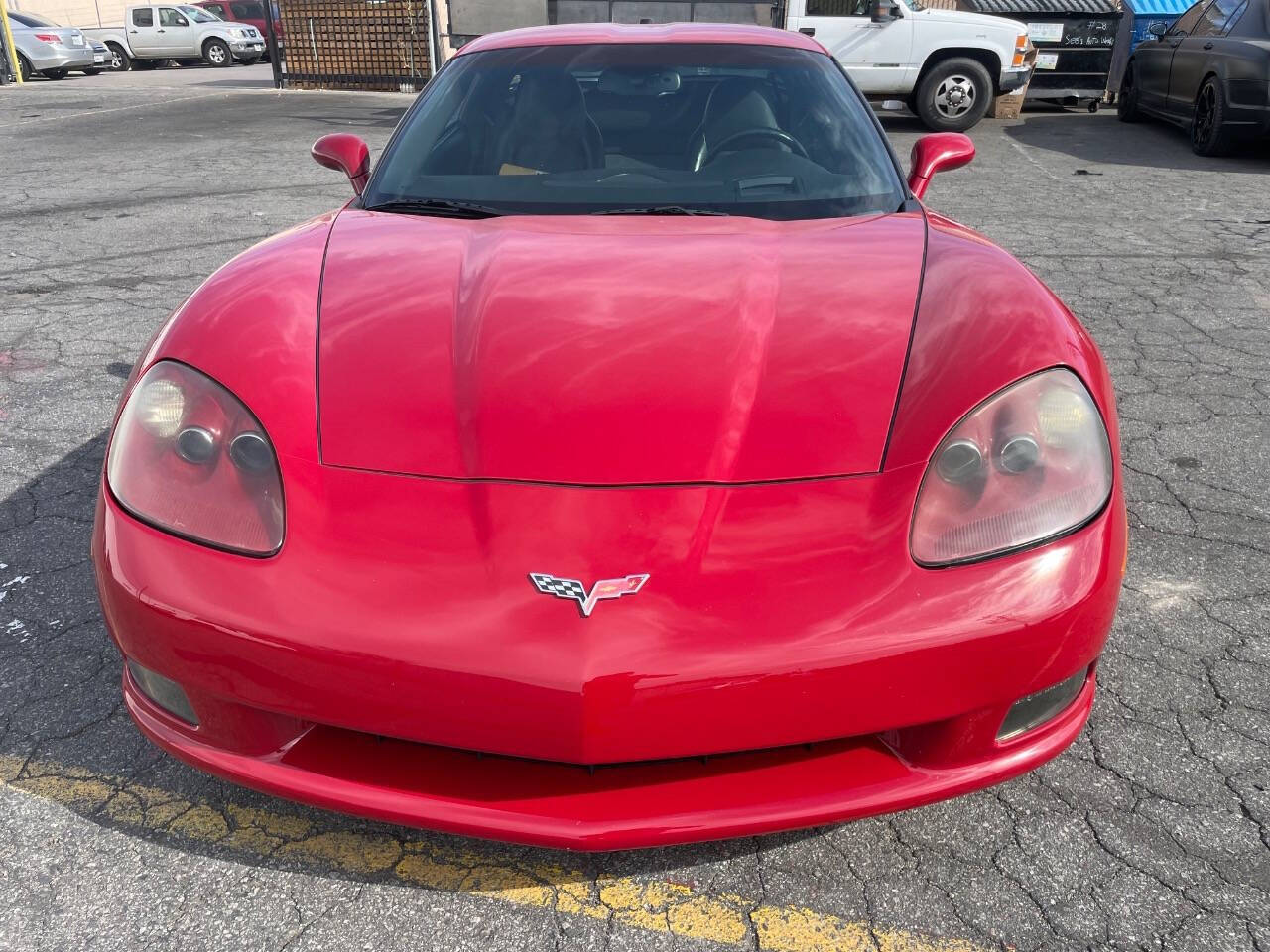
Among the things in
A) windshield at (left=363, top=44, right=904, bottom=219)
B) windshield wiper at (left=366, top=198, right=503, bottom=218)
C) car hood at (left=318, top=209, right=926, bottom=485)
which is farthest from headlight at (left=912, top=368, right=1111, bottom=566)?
windshield wiper at (left=366, top=198, right=503, bottom=218)

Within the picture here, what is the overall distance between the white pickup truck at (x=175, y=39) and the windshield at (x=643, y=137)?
25182mm

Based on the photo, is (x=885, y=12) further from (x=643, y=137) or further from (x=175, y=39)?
(x=175, y=39)

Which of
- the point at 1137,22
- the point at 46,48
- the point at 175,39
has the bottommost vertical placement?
the point at 175,39

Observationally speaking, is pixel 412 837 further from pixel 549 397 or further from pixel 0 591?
pixel 0 591

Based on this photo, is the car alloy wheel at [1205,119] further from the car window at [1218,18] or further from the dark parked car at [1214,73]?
the car window at [1218,18]

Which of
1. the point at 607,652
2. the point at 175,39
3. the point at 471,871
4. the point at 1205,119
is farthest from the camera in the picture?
the point at 175,39

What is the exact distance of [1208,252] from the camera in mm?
6059

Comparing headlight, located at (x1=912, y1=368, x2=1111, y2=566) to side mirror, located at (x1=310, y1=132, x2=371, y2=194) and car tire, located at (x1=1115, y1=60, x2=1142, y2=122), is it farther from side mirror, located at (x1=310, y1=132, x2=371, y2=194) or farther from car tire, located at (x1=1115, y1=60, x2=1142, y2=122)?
car tire, located at (x1=1115, y1=60, x2=1142, y2=122)

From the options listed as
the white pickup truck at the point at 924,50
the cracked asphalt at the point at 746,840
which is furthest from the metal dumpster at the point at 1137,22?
the cracked asphalt at the point at 746,840

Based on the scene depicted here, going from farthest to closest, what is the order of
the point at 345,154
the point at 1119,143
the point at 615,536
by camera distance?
the point at 1119,143 → the point at 345,154 → the point at 615,536

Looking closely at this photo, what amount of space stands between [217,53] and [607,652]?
90.7ft

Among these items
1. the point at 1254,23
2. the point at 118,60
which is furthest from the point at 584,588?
the point at 118,60

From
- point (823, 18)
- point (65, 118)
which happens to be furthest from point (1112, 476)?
point (65, 118)

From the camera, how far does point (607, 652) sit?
1.38 meters
